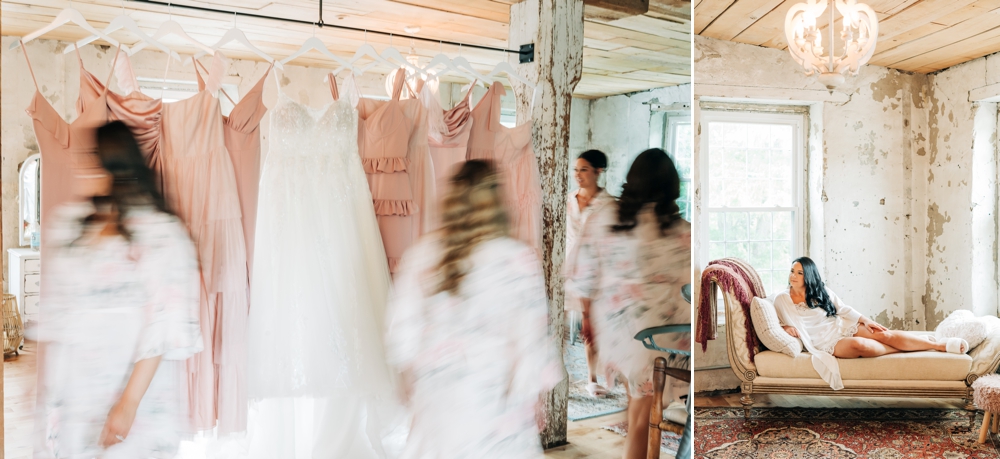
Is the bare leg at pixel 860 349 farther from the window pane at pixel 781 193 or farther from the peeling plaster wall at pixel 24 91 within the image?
the peeling plaster wall at pixel 24 91

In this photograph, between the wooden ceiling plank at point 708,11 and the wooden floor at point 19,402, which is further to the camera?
the wooden ceiling plank at point 708,11

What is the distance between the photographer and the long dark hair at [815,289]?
289 cm

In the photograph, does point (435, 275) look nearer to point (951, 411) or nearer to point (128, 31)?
point (128, 31)

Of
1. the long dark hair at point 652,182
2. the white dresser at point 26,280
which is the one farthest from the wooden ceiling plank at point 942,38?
the white dresser at point 26,280

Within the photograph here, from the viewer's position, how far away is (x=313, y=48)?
835mm

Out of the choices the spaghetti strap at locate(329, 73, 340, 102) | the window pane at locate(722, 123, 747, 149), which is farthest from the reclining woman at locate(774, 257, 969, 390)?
the spaghetti strap at locate(329, 73, 340, 102)

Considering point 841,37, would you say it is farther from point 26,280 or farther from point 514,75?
point 26,280

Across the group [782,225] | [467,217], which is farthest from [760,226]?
[467,217]

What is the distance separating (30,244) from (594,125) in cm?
82

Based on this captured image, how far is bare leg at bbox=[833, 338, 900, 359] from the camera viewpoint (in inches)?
107

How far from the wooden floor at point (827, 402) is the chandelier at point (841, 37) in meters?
1.80

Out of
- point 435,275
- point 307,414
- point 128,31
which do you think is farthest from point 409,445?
point 128,31

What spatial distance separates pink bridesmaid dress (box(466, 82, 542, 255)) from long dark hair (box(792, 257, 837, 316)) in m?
2.51

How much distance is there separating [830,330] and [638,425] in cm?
249
